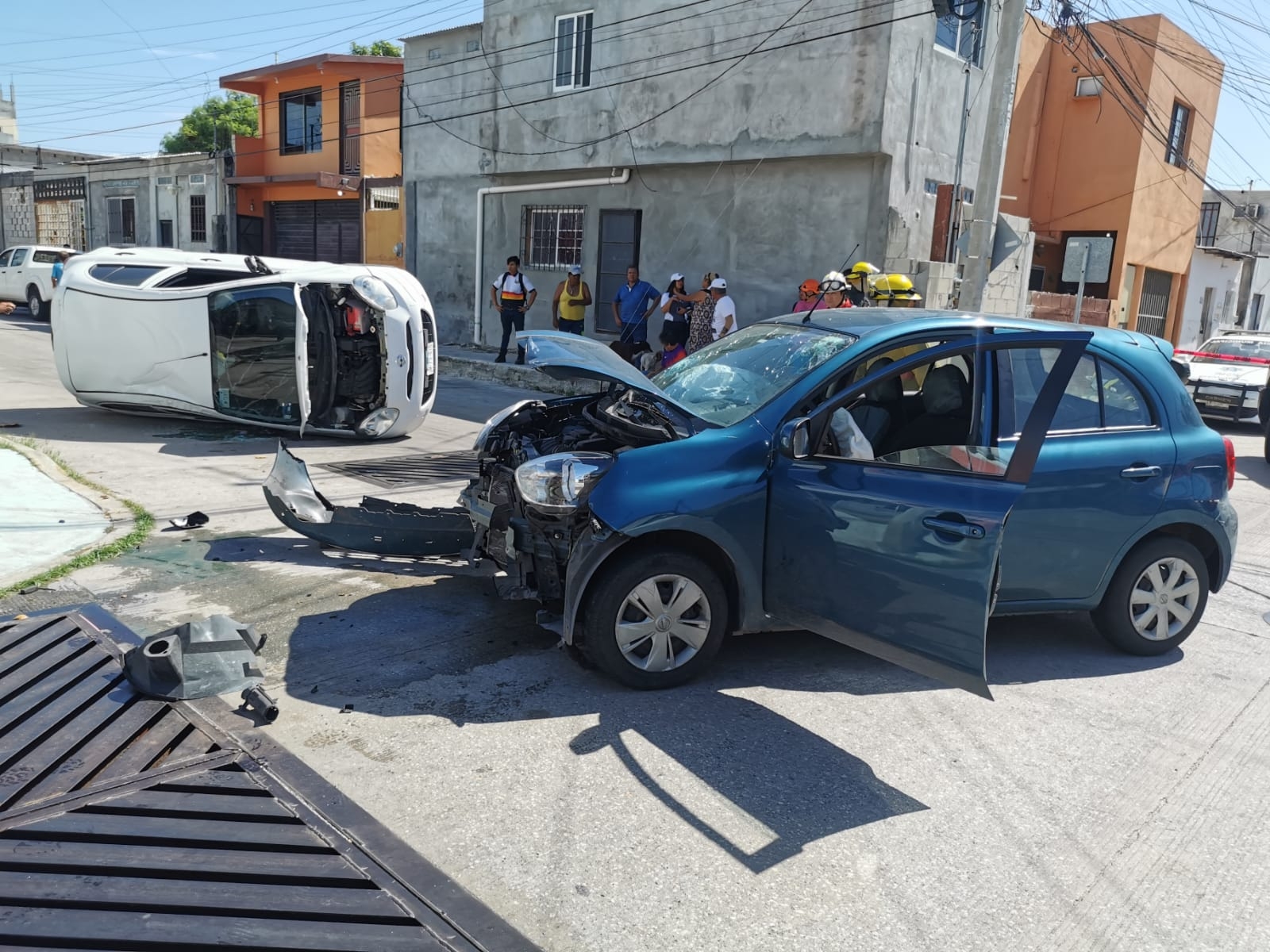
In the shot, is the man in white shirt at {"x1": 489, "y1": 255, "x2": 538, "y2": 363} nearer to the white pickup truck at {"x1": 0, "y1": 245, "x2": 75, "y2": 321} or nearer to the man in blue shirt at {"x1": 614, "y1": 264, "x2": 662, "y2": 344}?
the man in blue shirt at {"x1": 614, "y1": 264, "x2": 662, "y2": 344}

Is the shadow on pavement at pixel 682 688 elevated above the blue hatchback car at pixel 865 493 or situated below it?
below

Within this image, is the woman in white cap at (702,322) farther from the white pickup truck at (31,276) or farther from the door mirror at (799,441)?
the white pickup truck at (31,276)

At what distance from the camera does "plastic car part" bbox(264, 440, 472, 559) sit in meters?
5.89

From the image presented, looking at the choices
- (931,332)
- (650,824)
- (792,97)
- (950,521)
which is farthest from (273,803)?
(792,97)

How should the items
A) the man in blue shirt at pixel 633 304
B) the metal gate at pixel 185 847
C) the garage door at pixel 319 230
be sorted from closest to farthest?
the metal gate at pixel 185 847 < the man in blue shirt at pixel 633 304 < the garage door at pixel 319 230

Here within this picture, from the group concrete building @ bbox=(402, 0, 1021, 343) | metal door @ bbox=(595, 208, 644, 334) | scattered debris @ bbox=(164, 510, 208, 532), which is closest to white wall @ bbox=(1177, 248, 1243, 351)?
concrete building @ bbox=(402, 0, 1021, 343)

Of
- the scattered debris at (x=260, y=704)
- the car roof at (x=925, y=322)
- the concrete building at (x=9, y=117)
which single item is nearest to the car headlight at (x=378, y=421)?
the car roof at (x=925, y=322)

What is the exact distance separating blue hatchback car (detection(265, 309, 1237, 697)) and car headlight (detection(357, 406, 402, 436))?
Answer: 493 centimetres

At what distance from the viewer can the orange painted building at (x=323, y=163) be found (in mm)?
24734

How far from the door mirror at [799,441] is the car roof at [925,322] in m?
0.73

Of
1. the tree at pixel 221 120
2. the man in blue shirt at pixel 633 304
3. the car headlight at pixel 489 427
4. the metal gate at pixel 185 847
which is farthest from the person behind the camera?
the tree at pixel 221 120

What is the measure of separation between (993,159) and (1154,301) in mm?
15052

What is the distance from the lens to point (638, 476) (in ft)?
13.7

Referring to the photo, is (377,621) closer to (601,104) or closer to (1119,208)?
(601,104)
